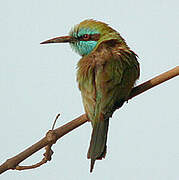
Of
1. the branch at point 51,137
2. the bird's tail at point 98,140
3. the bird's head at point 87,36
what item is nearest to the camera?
the branch at point 51,137

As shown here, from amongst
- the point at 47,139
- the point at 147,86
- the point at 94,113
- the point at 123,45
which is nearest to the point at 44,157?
the point at 47,139

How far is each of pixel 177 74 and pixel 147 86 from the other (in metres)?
0.16

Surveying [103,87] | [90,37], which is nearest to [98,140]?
[103,87]

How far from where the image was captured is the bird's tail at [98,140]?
192 centimetres

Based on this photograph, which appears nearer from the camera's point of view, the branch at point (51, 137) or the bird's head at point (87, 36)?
the branch at point (51, 137)

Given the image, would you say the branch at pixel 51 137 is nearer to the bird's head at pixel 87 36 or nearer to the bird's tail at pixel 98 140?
the bird's tail at pixel 98 140

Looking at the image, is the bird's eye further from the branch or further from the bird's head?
the branch

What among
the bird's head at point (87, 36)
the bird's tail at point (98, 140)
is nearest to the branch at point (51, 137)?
the bird's tail at point (98, 140)

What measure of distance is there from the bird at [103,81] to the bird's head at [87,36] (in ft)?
0.11

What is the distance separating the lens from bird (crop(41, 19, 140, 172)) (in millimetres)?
1984

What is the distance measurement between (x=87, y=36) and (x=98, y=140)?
77 cm

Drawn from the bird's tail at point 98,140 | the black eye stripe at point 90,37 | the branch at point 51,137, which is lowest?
the bird's tail at point 98,140

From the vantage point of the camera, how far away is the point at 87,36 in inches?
98.0

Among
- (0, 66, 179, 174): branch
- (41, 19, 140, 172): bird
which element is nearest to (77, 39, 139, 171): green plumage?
(41, 19, 140, 172): bird
